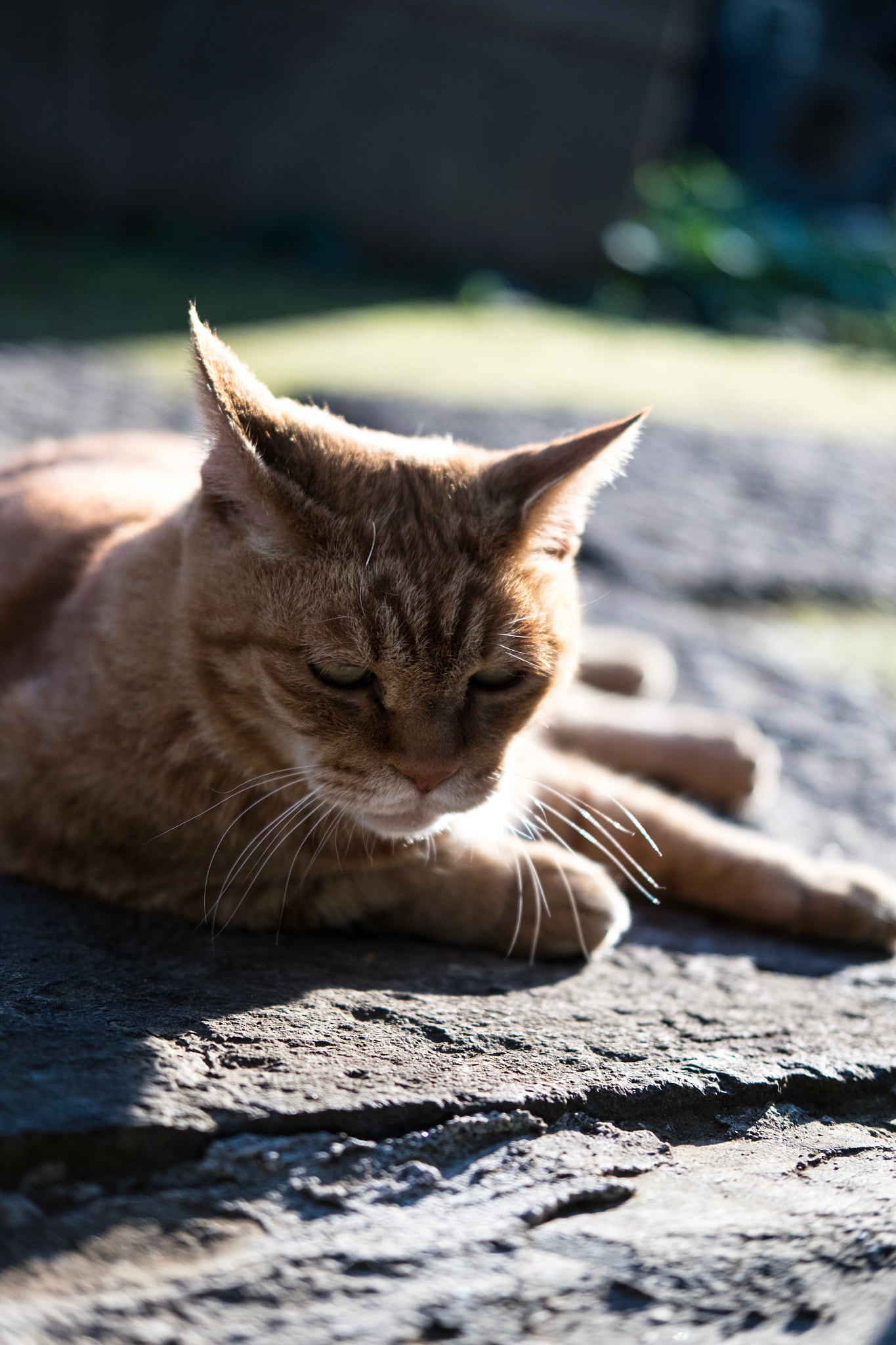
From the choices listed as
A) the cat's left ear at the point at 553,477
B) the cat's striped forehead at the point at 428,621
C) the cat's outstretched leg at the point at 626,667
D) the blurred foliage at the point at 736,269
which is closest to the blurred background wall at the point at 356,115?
the blurred foliage at the point at 736,269

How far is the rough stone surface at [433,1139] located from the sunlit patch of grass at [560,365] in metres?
3.45

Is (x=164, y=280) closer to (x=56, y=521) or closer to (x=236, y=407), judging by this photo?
(x=56, y=521)

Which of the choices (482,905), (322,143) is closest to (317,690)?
(482,905)

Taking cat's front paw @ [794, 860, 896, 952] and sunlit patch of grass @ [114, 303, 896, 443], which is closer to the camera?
cat's front paw @ [794, 860, 896, 952]

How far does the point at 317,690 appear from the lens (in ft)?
5.74

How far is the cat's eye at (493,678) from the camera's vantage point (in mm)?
1844

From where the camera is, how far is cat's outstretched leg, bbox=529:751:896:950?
7.33 ft

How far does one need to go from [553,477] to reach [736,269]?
337 inches

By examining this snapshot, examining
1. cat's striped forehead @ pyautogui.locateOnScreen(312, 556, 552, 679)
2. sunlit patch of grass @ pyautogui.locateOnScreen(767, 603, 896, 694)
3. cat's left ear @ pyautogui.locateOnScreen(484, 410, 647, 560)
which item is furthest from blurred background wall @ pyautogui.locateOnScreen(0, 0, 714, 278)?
cat's striped forehead @ pyautogui.locateOnScreen(312, 556, 552, 679)

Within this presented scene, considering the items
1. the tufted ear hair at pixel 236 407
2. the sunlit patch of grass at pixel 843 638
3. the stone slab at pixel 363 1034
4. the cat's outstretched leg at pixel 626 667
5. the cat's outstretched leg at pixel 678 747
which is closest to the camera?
the stone slab at pixel 363 1034

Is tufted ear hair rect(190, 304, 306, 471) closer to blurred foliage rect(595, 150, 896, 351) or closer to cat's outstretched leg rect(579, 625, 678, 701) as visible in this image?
cat's outstretched leg rect(579, 625, 678, 701)

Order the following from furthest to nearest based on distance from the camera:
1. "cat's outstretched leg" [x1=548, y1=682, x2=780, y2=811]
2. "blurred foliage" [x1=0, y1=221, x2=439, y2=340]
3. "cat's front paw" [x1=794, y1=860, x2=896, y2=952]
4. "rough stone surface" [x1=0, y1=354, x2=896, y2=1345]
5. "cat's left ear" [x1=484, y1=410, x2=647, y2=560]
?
1. "blurred foliage" [x1=0, y1=221, x2=439, y2=340]
2. "cat's outstretched leg" [x1=548, y1=682, x2=780, y2=811]
3. "cat's front paw" [x1=794, y1=860, x2=896, y2=952]
4. "cat's left ear" [x1=484, y1=410, x2=647, y2=560]
5. "rough stone surface" [x1=0, y1=354, x2=896, y2=1345]

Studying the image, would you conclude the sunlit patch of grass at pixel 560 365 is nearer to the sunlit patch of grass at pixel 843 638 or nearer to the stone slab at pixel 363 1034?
the sunlit patch of grass at pixel 843 638

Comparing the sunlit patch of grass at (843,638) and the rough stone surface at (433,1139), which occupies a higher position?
the sunlit patch of grass at (843,638)
